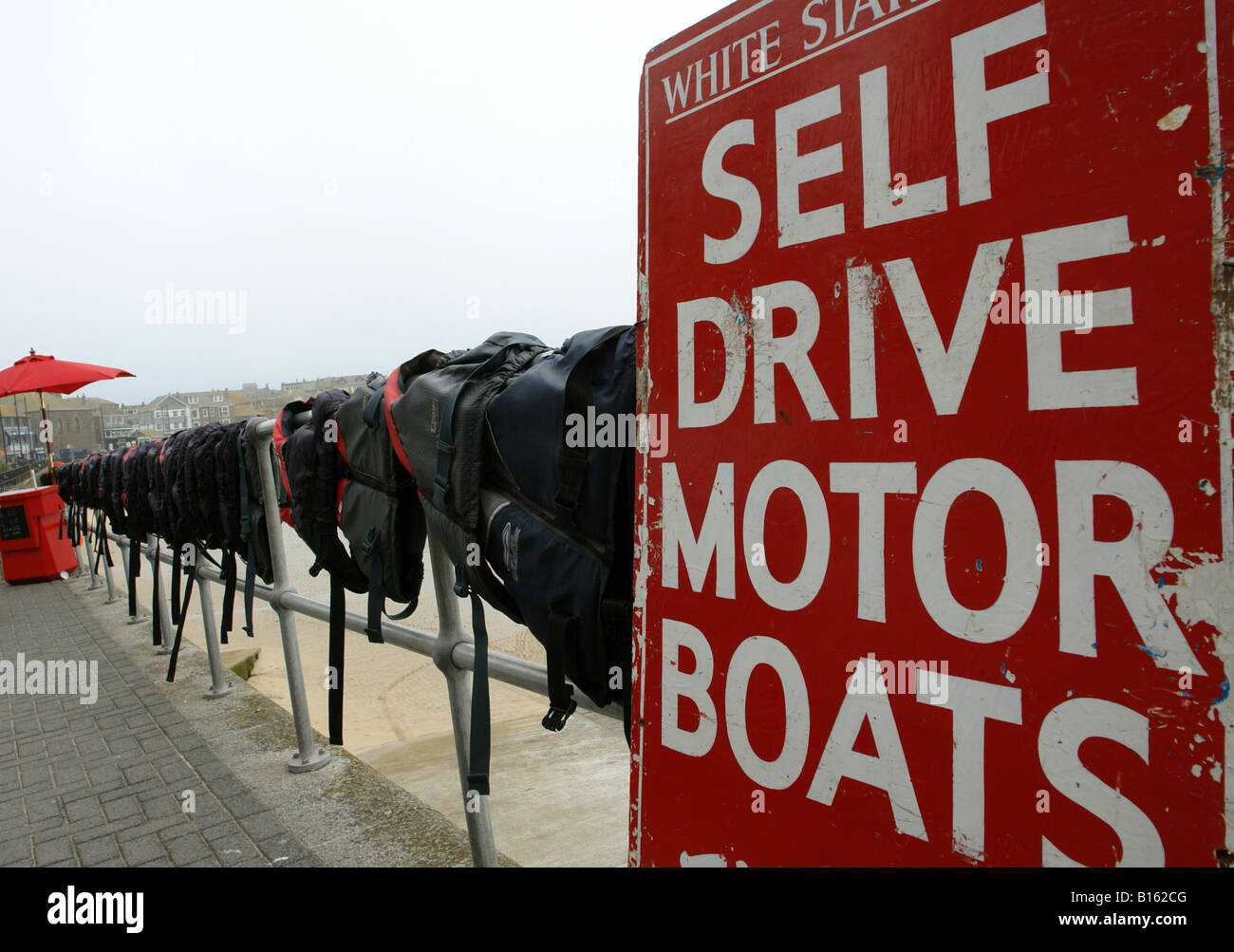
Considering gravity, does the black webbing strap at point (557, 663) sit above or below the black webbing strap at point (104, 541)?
above

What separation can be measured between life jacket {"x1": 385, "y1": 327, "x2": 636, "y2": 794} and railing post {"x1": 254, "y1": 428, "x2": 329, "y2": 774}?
189 centimetres

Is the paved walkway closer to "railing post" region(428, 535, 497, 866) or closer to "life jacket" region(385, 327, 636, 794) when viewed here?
"railing post" region(428, 535, 497, 866)

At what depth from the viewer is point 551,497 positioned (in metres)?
1.41

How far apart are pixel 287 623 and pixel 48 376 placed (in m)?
7.72

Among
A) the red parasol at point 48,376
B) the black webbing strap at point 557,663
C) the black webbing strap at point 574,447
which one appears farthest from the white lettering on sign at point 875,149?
the red parasol at point 48,376

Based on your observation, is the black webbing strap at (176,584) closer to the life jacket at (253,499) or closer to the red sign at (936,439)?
the life jacket at (253,499)

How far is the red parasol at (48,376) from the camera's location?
29.1 ft

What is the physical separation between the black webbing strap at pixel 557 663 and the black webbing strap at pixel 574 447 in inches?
7.3

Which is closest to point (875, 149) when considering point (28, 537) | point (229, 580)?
point (229, 580)

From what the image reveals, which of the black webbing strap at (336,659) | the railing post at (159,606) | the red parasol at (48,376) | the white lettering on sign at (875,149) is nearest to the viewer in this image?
the white lettering on sign at (875,149)

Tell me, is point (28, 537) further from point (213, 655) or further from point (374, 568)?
point (374, 568)
